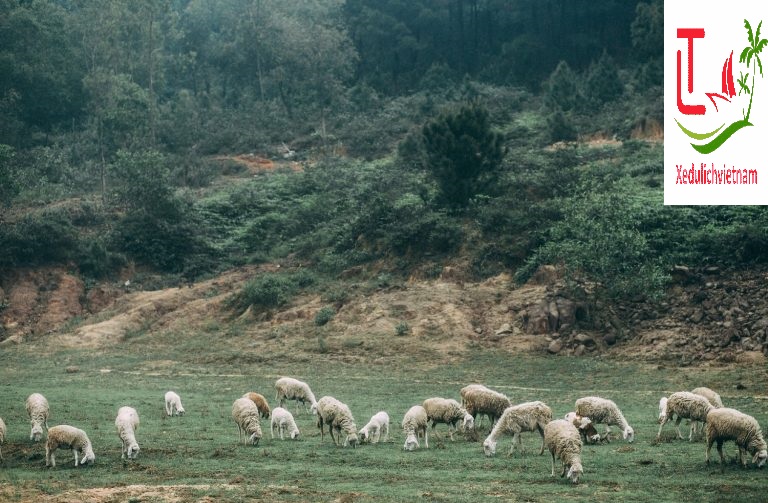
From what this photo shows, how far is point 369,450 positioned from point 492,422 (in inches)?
135

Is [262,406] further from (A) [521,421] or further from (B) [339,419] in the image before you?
(A) [521,421]

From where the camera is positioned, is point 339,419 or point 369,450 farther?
point 339,419

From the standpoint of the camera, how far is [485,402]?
2203 cm

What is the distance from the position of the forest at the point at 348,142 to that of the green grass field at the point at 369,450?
6.63 meters

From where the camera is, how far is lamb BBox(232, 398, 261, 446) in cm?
2116

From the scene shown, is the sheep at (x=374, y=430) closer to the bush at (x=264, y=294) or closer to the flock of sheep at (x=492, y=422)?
the flock of sheep at (x=492, y=422)

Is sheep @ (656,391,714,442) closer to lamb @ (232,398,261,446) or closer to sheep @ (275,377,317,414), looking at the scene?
lamb @ (232,398,261,446)

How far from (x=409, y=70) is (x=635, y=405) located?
6080 centimetres

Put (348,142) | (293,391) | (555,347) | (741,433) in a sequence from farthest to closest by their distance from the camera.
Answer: (348,142), (555,347), (293,391), (741,433)

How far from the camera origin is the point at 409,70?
84375mm

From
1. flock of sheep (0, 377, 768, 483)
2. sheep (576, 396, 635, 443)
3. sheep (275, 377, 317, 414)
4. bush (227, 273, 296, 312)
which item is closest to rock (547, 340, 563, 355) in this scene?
sheep (275, 377, 317, 414)

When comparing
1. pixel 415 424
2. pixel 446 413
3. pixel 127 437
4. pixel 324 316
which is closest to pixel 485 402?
pixel 446 413

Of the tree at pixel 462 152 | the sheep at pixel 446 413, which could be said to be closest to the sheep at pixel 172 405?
the sheep at pixel 446 413

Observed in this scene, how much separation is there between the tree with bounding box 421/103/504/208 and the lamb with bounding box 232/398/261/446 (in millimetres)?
26113
